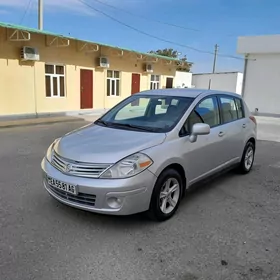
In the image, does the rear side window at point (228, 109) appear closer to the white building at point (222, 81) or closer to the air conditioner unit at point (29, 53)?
the air conditioner unit at point (29, 53)

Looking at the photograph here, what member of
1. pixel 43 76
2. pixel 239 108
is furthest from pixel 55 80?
pixel 239 108

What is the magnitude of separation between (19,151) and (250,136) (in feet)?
17.4

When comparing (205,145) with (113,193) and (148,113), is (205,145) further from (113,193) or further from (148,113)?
(113,193)

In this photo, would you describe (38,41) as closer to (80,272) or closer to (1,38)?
(1,38)

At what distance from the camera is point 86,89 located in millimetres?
16062

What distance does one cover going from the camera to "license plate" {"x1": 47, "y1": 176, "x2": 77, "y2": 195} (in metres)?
3.12

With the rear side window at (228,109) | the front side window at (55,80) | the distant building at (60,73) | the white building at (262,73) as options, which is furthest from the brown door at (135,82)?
the rear side window at (228,109)

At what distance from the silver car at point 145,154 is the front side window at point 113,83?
516 inches

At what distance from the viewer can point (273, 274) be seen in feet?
8.45

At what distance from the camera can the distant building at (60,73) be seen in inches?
486

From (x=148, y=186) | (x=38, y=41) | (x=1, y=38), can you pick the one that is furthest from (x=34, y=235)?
(x=38, y=41)

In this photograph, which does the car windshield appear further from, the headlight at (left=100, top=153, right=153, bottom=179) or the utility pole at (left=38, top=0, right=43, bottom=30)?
the utility pole at (left=38, top=0, right=43, bottom=30)

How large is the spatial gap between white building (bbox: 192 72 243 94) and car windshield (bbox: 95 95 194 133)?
2578 cm

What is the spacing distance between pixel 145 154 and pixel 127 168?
0.27 metres
